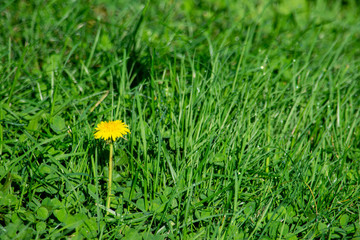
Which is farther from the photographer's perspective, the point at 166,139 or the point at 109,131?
the point at 166,139

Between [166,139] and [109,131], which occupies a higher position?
[109,131]

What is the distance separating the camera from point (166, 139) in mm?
2088

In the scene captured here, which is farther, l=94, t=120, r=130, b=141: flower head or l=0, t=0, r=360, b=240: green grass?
l=0, t=0, r=360, b=240: green grass

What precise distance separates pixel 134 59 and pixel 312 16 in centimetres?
201

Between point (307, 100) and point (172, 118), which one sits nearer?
point (172, 118)

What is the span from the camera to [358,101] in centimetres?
249

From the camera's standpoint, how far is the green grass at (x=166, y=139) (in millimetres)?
1661

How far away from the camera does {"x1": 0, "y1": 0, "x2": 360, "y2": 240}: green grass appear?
166cm

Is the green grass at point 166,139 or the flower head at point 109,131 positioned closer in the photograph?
the flower head at point 109,131

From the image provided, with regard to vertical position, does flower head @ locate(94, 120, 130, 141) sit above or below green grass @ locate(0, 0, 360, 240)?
above

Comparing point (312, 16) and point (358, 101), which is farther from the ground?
point (312, 16)

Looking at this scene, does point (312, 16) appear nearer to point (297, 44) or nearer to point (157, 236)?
point (297, 44)

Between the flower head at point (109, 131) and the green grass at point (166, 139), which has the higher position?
the flower head at point (109, 131)

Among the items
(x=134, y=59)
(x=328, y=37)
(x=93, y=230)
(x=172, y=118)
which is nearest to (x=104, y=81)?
(x=134, y=59)
